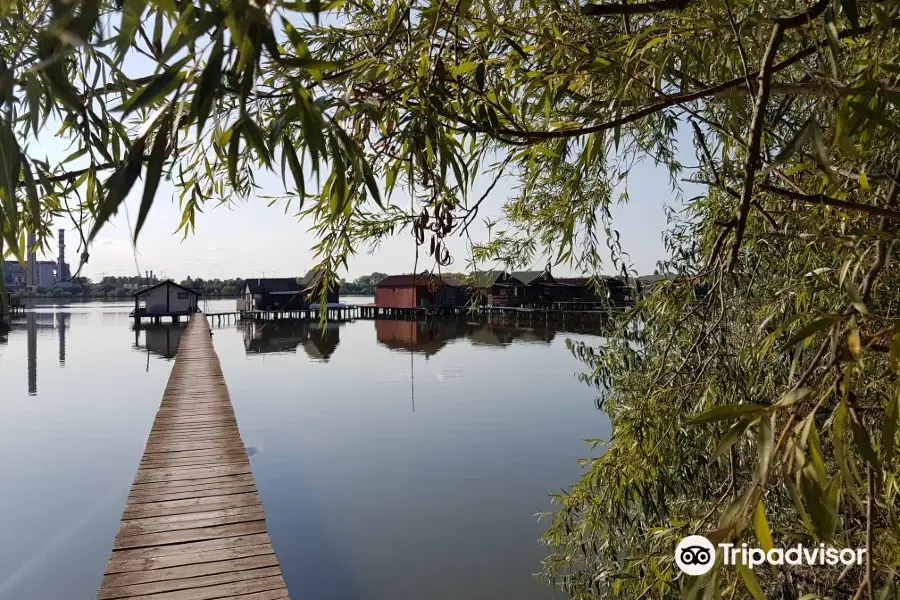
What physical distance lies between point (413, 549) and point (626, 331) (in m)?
5.81

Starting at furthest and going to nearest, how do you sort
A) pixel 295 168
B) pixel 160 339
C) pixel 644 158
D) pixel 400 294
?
pixel 400 294 → pixel 160 339 → pixel 644 158 → pixel 295 168

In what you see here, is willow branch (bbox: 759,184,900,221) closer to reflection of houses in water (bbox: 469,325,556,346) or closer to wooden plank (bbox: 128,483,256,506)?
wooden plank (bbox: 128,483,256,506)

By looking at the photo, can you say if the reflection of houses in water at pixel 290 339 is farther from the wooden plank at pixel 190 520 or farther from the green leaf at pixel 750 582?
the green leaf at pixel 750 582

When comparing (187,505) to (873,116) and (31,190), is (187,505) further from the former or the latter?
(873,116)

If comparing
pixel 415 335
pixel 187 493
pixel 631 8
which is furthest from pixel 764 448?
pixel 415 335

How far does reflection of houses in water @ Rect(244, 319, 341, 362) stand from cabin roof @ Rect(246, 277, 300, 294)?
2718 mm

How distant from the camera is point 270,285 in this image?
49.2 meters

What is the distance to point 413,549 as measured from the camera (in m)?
7.97

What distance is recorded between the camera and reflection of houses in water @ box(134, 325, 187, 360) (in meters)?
28.9

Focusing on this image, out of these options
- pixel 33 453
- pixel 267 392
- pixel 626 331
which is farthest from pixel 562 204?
pixel 267 392

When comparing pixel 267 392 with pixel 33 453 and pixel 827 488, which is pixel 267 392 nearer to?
pixel 33 453

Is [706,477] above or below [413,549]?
above

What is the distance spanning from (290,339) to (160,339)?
7.78 m

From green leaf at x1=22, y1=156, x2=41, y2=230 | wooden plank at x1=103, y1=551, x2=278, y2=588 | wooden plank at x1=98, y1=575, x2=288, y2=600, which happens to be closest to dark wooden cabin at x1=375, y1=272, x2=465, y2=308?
wooden plank at x1=103, y1=551, x2=278, y2=588
